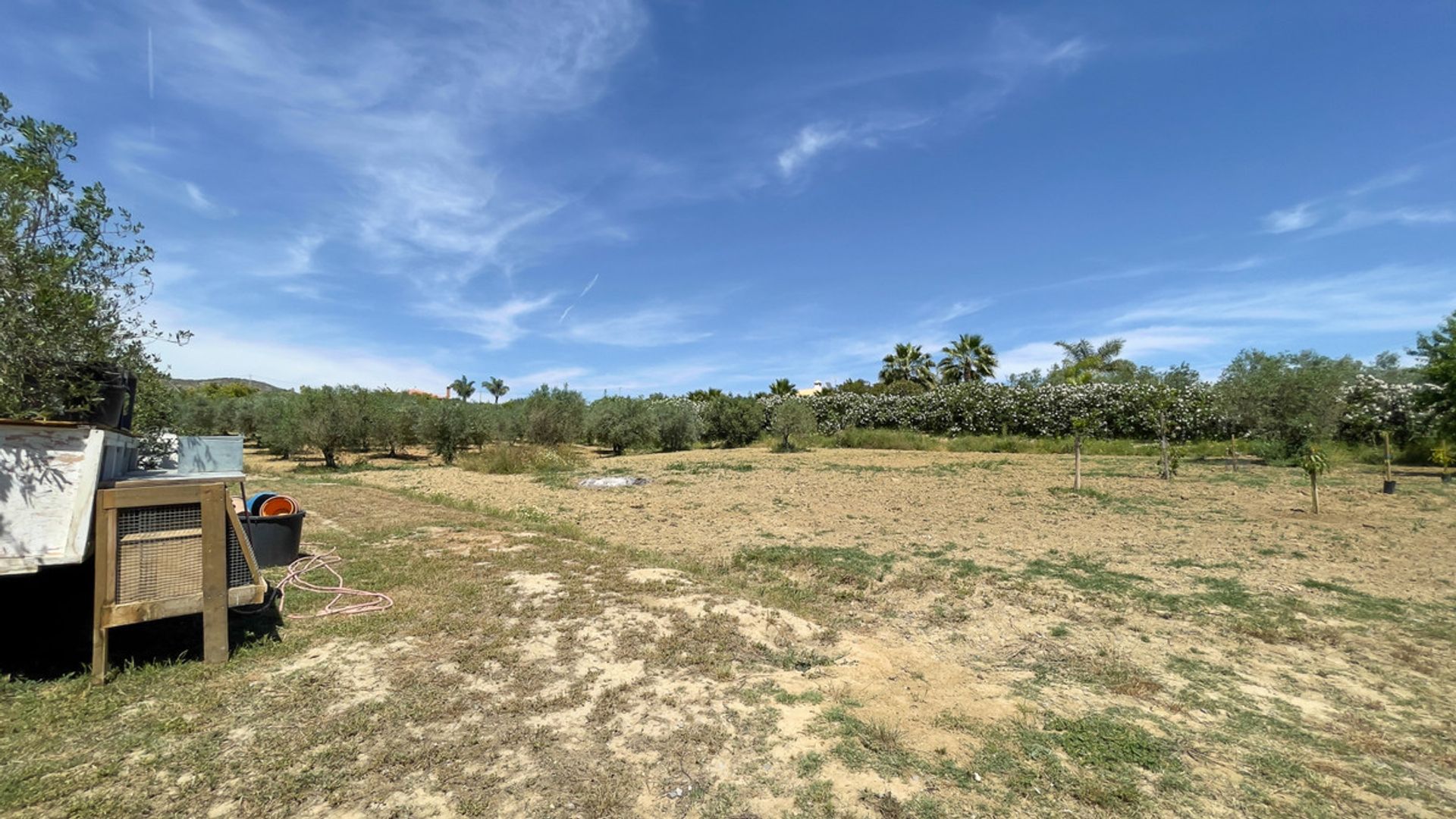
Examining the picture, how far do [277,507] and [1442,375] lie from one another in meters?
26.3

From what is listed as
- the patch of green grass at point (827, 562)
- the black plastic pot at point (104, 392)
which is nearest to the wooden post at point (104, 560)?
the black plastic pot at point (104, 392)

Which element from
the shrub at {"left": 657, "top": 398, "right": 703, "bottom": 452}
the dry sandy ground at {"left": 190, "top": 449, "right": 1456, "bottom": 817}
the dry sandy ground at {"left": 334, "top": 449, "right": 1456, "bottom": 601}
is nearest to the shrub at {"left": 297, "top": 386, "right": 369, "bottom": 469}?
the dry sandy ground at {"left": 334, "top": 449, "right": 1456, "bottom": 601}

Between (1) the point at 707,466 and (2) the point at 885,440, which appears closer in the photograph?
(1) the point at 707,466

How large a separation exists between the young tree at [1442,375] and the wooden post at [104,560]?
2580 centimetres

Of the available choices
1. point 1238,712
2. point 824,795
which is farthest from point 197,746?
point 1238,712

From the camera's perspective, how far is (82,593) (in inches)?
192

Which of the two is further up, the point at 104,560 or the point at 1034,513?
the point at 104,560

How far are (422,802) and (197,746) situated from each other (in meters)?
1.36

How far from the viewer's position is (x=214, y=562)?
387 centimetres

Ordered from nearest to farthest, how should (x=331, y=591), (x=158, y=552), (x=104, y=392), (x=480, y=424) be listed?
(x=158, y=552) < (x=104, y=392) < (x=331, y=591) < (x=480, y=424)

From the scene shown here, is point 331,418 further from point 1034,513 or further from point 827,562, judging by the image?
point 1034,513

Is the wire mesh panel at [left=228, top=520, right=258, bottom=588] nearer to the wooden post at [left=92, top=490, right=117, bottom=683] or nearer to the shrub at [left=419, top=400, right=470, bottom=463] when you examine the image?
the wooden post at [left=92, top=490, right=117, bottom=683]

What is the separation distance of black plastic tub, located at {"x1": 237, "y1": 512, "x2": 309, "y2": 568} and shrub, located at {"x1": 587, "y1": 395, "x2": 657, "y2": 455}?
69.6 feet

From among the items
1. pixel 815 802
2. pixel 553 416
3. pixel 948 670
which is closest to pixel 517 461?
pixel 553 416
